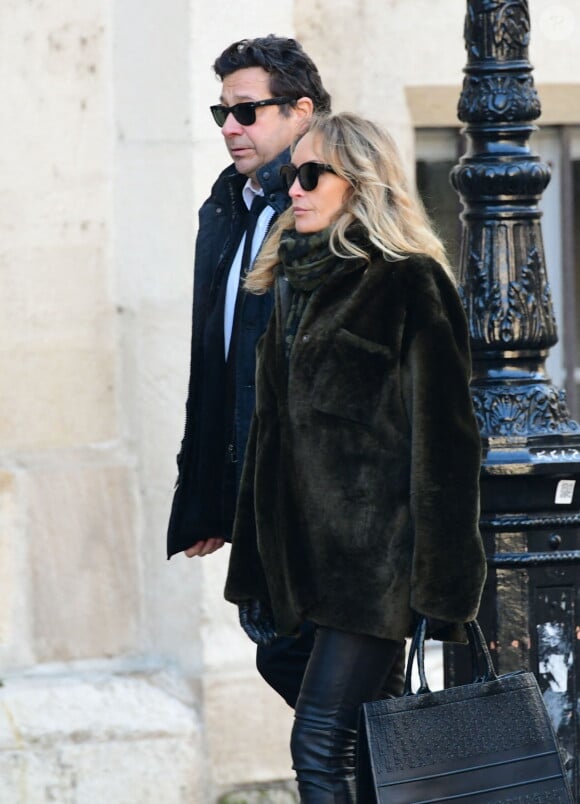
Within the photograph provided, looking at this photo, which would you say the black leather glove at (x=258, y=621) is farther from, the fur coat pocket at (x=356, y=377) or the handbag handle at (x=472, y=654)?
the fur coat pocket at (x=356, y=377)

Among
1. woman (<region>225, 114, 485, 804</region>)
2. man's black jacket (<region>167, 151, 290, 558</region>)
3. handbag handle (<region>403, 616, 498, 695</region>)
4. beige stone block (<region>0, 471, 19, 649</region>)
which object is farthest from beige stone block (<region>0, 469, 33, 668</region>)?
handbag handle (<region>403, 616, 498, 695</region>)

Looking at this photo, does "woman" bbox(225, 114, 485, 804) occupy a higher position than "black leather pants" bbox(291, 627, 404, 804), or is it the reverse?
"woman" bbox(225, 114, 485, 804)

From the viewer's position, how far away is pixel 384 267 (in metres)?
3.39

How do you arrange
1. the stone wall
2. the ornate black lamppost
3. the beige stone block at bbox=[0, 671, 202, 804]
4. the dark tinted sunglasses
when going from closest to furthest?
the dark tinted sunglasses
the ornate black lamppost
the beige stone block at bbox=[0, 671, 202, 804]
the stone wall

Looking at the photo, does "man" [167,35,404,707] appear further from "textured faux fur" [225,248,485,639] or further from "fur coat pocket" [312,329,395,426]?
"fur coat pocket" [312,329,395,426]

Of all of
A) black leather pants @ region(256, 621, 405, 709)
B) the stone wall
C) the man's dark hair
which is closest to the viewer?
black leather pants @ region(256, 621, 405, 709)

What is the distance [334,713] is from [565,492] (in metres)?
0.74

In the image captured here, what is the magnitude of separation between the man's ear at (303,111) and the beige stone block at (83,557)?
1.82 metres

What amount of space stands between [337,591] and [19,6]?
2.74 meters

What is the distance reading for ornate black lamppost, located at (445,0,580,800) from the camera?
3.65 metres

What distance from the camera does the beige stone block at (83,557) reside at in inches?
212

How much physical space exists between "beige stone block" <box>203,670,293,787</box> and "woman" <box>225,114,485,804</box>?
189 cm

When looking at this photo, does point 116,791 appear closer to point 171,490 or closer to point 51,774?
point 51,774

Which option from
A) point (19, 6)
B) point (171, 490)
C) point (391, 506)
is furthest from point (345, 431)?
point (19, 6)
